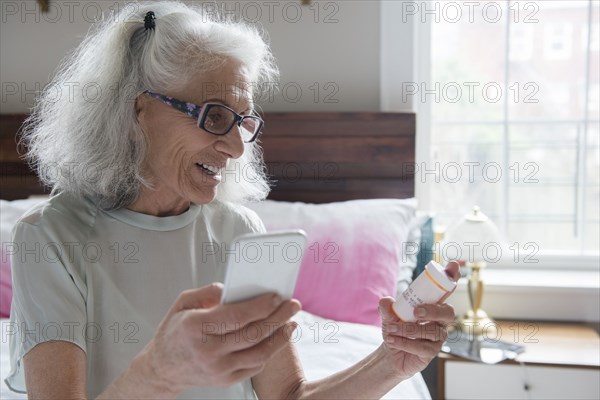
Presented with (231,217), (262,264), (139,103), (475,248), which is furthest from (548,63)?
(262,264)

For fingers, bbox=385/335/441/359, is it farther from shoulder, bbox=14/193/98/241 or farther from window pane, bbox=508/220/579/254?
window pane, bbox=508/220/579/254

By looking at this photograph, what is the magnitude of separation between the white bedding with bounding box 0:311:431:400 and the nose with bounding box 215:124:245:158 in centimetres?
71

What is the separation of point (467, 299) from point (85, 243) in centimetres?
183

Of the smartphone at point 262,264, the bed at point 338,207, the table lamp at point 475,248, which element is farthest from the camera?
the table lamp at point 475,248

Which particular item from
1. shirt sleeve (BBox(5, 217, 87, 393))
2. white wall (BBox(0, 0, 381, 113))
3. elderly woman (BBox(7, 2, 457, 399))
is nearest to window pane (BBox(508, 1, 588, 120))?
white wall (BBox(0, 0, 381, 113))

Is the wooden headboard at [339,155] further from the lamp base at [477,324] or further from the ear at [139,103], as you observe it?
the ear at [139,103]

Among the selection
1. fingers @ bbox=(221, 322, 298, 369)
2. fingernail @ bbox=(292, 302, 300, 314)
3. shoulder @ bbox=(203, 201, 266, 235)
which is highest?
shoulder @ bbox=(203, 201, 266, 235)

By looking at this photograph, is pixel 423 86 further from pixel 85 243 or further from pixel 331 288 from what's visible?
pixel 85 243

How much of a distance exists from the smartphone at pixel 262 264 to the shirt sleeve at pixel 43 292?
15.3 inches

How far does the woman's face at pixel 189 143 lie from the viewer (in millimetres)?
1280

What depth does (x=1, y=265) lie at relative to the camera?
2.24 metres

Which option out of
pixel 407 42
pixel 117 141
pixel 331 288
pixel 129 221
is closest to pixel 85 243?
pixel 129 221

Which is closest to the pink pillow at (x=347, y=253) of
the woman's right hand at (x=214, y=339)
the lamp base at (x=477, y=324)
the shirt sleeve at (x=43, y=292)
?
the lamp base at (x=477, y=324)

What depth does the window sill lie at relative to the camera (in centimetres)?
259
